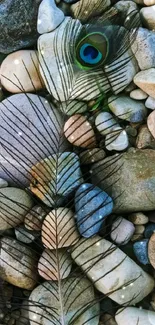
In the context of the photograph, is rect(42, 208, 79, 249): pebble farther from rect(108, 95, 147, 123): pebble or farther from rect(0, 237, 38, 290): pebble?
rect(108, 95, 147, 123): pebble

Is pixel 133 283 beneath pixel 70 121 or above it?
beneath

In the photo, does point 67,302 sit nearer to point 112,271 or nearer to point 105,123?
point 112,271

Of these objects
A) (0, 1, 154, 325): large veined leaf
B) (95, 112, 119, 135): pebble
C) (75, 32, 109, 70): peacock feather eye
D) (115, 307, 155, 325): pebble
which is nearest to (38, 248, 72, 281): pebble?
(0, 1, 154, 325): large veined leaf

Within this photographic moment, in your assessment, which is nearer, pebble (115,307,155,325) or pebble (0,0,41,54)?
pebble (115,307,155,325)

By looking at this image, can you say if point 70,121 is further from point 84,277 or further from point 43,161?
point 84,277

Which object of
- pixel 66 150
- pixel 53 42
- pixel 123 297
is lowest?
pixel 123 297

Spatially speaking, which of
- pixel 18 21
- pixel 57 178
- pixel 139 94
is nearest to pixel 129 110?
pixel 139 94

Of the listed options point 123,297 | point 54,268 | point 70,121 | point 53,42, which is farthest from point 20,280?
point 53,42

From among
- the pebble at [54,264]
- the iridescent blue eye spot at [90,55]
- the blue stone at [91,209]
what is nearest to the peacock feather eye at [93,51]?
→ the iridescent blue eye spot at [90,55]
